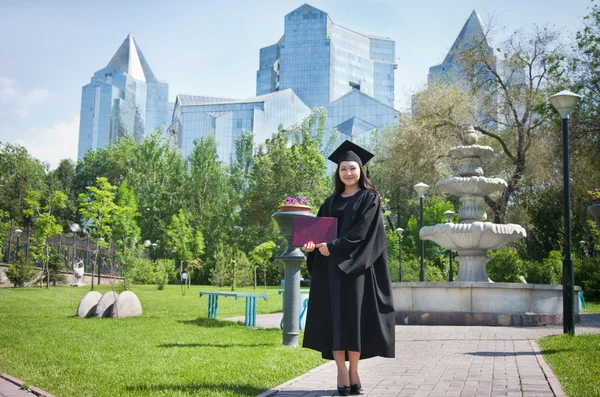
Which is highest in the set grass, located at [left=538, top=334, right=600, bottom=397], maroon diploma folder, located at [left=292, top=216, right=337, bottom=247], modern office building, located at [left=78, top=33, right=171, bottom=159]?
modern office building, located at [left=78, top=33, right=171, bottom=159]

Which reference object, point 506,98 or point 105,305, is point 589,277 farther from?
point 105,305

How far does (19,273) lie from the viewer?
29703 mm

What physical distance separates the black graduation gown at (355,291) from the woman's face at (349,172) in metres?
0.15

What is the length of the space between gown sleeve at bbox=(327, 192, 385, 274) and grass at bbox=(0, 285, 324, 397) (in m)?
1.43

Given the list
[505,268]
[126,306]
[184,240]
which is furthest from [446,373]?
[184,240]

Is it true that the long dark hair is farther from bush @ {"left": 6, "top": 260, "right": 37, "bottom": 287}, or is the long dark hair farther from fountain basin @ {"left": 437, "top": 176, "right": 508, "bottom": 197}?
bush @ {"left": 6, "top": 260, "right": 37, "bottom": 287}

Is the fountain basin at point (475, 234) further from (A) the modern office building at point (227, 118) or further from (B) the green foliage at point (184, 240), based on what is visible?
(A) the modern office building at point (227, 118)

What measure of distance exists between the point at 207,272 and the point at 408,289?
34.1 meters

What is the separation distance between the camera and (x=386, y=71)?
146m

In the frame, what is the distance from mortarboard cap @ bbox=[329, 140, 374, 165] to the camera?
232 inches

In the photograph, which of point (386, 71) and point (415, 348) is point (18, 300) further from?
point (386, 71)

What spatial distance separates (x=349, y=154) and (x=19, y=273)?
27.7 metres

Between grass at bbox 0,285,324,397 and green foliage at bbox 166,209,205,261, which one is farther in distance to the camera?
green foliage at bbox 166,209,205,261

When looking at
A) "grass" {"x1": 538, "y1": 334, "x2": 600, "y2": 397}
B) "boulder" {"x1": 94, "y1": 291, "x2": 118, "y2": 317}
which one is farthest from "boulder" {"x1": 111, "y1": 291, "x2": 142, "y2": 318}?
"grass" {"x1": 538, "y1": 334, "x2": 600, "y2": 397}
